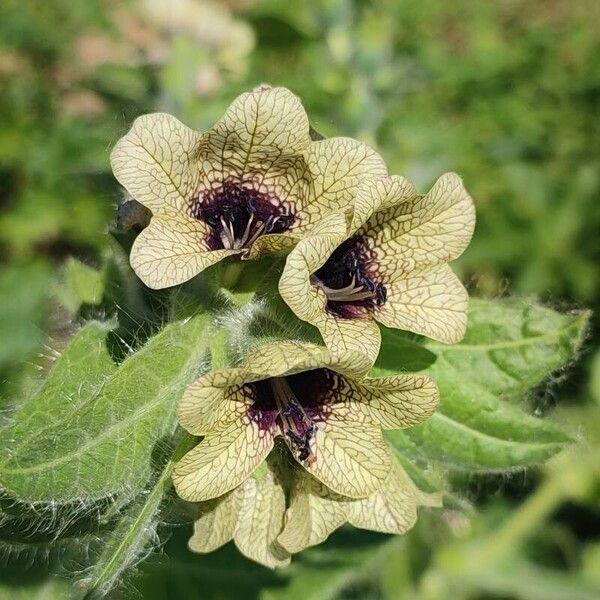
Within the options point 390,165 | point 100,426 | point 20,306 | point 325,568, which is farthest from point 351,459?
point 20,306

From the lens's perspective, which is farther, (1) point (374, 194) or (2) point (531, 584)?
(2) point (531, 584)

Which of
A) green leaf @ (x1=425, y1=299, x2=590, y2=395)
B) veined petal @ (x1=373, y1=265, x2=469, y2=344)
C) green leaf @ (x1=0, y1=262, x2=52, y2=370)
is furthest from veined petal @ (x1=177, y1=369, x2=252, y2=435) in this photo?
green leaf @ (x1=0, y1=262, x2=52, y2=370)

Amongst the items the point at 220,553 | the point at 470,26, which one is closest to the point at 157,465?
the point at 220,553

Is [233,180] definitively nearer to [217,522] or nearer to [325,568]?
[217,522]

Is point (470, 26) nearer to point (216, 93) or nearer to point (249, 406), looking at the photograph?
point (216, 93)

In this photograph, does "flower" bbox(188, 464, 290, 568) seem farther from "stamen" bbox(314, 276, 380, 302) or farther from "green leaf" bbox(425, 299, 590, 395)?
"green leaf" bbox(425, 299, 590, 395)
